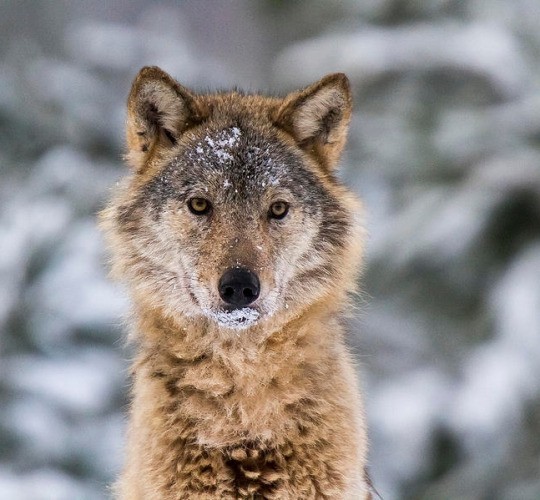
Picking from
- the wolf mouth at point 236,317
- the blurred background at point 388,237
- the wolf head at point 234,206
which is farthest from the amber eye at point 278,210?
the blurred background at point 388,237

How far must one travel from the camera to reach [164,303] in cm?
497

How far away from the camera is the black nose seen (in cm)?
462

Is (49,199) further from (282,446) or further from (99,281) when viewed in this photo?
(282,446)

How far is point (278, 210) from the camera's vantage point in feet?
16.4

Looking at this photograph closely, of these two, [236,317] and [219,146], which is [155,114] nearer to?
[219,146]

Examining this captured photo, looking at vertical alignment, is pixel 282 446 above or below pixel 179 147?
below

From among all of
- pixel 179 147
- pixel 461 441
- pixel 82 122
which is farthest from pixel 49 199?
pixel 179 147

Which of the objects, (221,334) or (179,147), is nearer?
(221,334)

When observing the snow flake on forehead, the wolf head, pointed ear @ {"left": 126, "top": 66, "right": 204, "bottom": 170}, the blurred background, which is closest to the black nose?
the wolf head

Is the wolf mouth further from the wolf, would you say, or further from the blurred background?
the blurred background

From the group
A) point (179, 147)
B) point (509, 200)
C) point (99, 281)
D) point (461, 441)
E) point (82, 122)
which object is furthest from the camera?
point (82, 122)

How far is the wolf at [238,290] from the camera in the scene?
15.2 ft

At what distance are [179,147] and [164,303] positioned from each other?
2.60 ft

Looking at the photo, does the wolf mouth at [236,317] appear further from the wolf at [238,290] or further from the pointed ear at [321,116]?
the pointed ear at [321,116]
